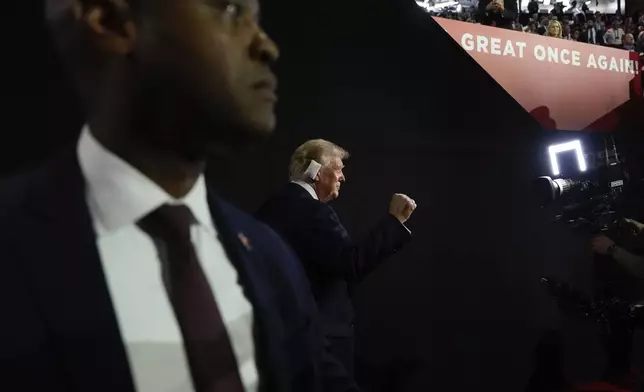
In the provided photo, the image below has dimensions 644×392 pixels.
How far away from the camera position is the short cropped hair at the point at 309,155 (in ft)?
3.40

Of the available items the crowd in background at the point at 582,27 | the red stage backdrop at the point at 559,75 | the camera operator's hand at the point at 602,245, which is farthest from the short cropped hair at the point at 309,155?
the crowd in background at the point at 582,27

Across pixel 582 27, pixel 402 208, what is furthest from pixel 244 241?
pixel 582 27

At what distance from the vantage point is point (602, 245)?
6.72ft

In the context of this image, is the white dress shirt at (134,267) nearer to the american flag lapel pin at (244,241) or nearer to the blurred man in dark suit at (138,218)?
the blurred man in dark suit at (138,218)

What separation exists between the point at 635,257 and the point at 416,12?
1.18 m

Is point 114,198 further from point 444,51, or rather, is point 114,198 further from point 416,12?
point 444,51

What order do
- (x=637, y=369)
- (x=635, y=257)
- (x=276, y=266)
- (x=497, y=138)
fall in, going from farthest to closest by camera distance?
1. (x=637, y=369)
2. (x=635, y=257)
3. (x=497, y=138)
4. (x=276, y=266)

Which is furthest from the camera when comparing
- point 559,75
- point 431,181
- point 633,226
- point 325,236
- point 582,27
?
point 582,27

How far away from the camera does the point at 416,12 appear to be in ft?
4.84

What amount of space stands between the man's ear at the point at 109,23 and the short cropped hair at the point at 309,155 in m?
0.49

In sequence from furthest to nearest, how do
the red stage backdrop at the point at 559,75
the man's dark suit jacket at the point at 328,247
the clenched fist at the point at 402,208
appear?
the red stage backdrop at the point at 559,75
the clenched fist at the point at 402,208
the man's dark suit jacket at the point at 328,247

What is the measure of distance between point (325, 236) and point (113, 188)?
0.47 m

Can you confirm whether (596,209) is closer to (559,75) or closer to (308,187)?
(559,75)

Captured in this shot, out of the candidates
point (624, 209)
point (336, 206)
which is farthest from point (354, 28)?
point (624, 209)
